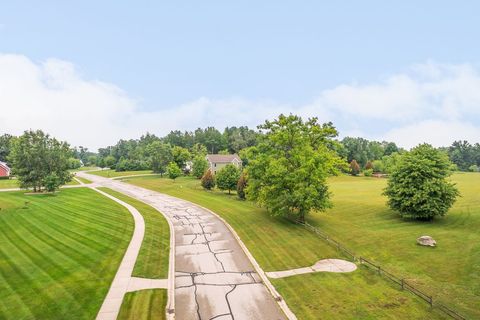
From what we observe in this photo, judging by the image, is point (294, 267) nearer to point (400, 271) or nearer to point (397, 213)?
point (400, 271)

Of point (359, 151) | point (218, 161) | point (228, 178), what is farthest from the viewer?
point (359, 151)

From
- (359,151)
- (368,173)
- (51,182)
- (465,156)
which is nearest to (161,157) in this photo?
(51,182)

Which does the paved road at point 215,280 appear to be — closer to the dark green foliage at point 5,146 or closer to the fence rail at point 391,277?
the fence rail at point 391,277

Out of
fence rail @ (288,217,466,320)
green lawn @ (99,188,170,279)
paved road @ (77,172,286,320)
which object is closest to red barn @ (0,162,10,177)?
green lawn @ (99,188,170,279)

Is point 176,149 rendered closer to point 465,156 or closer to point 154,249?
point 154,249

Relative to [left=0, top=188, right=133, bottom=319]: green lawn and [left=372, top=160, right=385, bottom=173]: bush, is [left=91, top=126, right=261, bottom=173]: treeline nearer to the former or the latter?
[left=372, top=160, right=385, bottom=173]: bush

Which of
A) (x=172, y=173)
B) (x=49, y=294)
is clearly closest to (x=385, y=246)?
(x=49, y=294)
